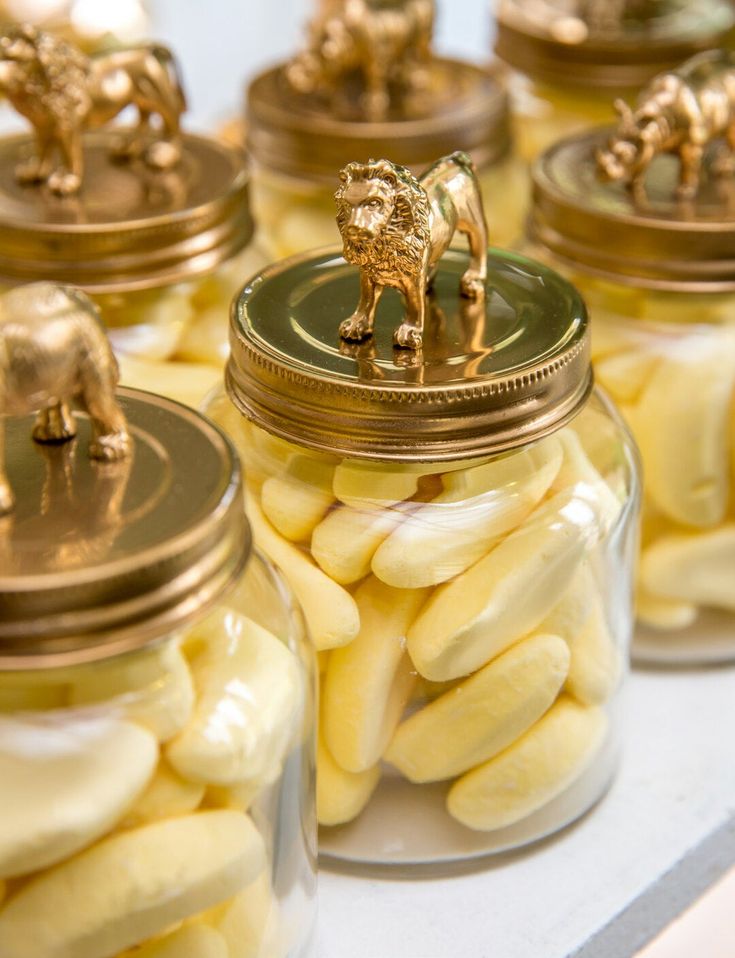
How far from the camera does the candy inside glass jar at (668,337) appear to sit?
643mm

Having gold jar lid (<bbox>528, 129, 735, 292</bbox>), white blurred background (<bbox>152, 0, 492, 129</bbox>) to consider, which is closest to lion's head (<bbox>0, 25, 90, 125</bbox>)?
gold jar lid (<bbox>528, 129, 735, 292</bbox>)

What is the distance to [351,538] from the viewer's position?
51 centimetres

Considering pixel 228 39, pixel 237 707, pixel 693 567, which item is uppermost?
pixel 237 707

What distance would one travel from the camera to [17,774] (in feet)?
1.32

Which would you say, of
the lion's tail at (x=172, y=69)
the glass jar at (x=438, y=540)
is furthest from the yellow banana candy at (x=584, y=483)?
the lion's tail at (x=172, y=69)

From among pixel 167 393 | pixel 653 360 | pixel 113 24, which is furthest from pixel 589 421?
pixel 113 24

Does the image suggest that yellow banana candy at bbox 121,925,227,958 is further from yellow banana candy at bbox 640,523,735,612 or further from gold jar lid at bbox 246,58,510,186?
gold jar lid at bbox 246,58,510,186

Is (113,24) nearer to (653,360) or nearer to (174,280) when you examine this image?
(174,280)

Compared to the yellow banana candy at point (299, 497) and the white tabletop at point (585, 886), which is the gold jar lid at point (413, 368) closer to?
the yellow banana candy at point (299, 497)

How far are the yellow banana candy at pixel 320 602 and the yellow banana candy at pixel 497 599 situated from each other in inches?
1.0

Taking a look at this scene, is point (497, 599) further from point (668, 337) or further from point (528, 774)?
point (668, 337)

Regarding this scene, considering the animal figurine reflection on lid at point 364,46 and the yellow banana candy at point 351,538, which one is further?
the animal figurine reflection on lid at point 364,46

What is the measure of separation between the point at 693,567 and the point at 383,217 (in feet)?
0.87

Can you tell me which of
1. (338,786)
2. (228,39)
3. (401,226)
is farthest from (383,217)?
(228,39)
